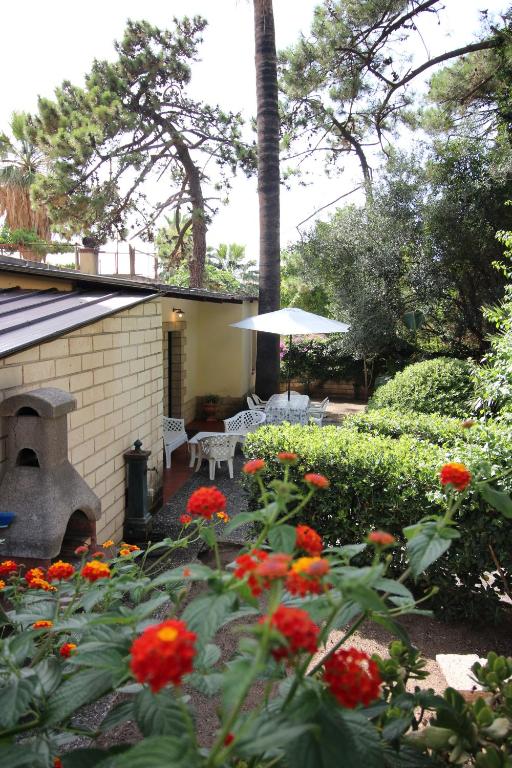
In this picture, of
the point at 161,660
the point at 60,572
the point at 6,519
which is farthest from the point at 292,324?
the point at 161,660

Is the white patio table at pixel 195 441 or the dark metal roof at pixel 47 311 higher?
the dark metal roof at pixel 47 311

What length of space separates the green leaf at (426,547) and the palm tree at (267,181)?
10.9m

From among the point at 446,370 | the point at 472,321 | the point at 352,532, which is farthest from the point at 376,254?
the point at 352,532

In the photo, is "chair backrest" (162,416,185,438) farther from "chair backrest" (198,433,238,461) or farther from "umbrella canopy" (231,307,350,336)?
"umbrella canopy" (231,307,350,336)

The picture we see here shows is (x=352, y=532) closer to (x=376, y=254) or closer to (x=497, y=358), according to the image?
(x=497, y=358)

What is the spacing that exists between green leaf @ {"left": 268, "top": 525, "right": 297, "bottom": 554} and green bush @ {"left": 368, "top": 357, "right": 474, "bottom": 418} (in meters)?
7.13

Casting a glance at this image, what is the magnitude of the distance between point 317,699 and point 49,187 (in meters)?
15.4

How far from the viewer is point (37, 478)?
3.45 metres

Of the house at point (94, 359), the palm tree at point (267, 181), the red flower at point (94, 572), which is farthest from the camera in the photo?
the palm tree at point (267, 181)

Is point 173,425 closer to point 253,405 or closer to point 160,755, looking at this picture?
point 253,405

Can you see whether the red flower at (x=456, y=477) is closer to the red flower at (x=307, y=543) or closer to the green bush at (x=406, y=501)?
the red flower at (x=307, y=543)

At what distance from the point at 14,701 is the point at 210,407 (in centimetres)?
1186

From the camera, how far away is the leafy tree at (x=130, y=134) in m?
13.6

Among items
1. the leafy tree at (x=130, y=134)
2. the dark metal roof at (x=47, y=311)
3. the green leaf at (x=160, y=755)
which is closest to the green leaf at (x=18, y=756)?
the green leaf at (x=160, y=755)
